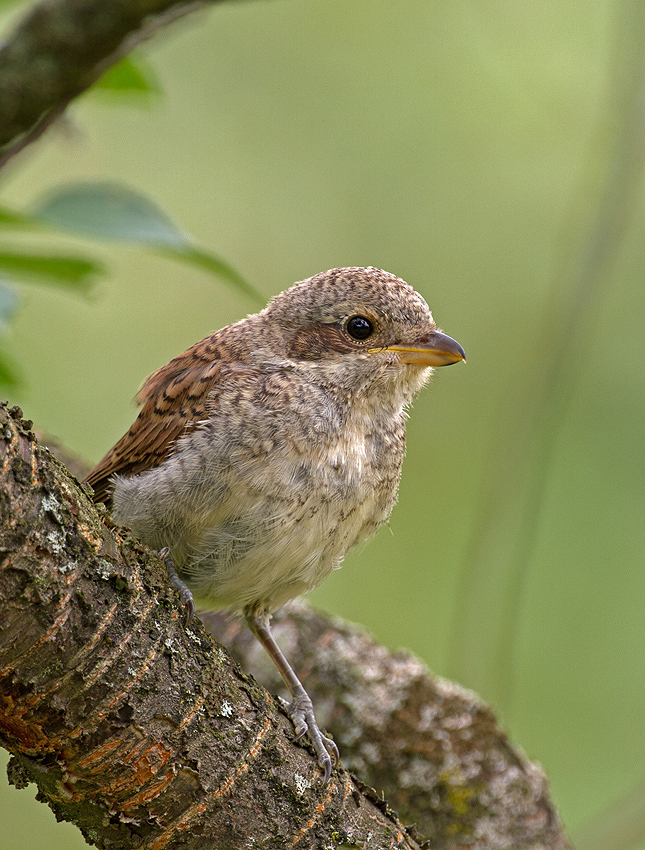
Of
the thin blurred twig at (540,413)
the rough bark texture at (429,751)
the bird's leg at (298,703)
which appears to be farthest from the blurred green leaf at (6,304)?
the thin blurred twig at (540,413)

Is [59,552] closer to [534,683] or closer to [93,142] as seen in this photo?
[534,683]

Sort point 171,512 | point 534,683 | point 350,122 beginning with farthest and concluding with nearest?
point 350,122 < point 534,683 < point 171,512

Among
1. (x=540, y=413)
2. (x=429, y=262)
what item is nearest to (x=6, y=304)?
(x=540, y=413)

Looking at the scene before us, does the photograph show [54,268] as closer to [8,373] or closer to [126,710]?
[8,373]

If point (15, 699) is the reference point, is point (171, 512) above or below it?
above

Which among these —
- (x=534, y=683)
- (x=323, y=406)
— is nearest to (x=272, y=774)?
(x=323, y=406)

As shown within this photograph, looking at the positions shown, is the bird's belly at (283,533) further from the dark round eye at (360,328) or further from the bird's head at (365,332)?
the dark round eye at (360,328)
